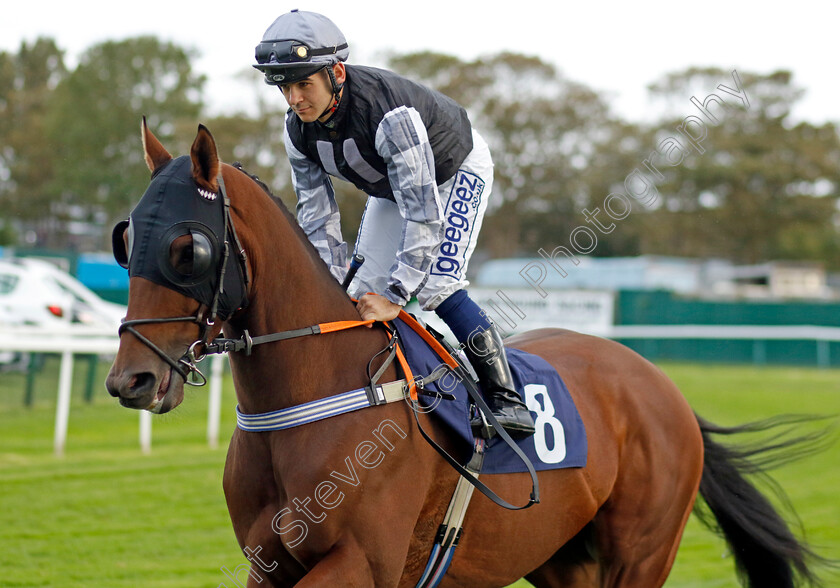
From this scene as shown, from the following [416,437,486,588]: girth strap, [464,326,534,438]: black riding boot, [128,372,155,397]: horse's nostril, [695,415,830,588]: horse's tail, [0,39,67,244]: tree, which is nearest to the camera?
[128,372,155,397]: horse's nostril

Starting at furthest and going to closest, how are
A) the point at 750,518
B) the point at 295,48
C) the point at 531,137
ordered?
the point at 531,137 < the point at 750,518 < the point at 295,48

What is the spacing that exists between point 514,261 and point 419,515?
91.9 feet

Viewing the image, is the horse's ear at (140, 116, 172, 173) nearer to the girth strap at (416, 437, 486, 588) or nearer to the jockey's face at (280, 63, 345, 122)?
the jockey's face at (280, 63, 345, 122)

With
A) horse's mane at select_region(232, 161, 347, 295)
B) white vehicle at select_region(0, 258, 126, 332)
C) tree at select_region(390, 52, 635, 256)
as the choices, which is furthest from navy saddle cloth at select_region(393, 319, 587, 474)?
tree at select_region(390, 52, 635, 256)

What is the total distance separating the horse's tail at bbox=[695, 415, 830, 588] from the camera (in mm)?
3641

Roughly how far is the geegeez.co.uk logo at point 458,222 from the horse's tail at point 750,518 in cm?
162

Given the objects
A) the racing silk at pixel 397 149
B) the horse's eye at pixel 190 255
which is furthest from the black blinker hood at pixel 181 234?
the racing silk at pixel 397 149

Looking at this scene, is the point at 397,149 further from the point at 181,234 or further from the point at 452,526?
the point at 452,526

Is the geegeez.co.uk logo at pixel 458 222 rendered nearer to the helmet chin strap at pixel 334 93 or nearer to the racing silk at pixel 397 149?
the racing silk at pixel 397 149

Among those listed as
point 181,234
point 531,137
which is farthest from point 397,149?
point 531,137

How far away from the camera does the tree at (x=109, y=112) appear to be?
37.4 metres

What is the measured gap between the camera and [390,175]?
102 inches

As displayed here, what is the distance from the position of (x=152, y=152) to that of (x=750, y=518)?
114 inches

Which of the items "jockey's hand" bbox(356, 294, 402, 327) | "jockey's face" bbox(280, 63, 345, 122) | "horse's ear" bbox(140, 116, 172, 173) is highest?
"jockey's face" bbox(280, 63, 345, 122)
